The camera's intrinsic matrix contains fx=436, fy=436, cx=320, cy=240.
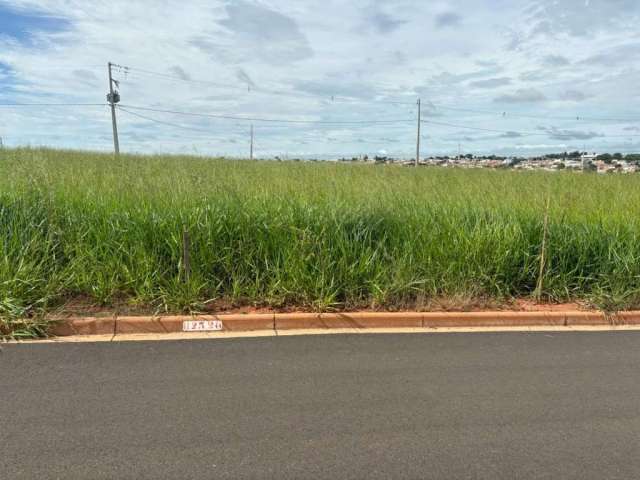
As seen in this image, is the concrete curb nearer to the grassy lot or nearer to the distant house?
the grassy lot

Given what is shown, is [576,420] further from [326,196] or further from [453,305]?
[326,196]

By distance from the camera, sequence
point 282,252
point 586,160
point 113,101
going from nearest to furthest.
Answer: point 282,252
point 586,160
point 113,101

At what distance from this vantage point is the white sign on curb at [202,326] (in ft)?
15.1

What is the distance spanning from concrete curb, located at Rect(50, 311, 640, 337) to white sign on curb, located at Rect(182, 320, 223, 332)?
2 cm

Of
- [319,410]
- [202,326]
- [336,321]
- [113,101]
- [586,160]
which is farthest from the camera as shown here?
[113,101]

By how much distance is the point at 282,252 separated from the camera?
5500mm

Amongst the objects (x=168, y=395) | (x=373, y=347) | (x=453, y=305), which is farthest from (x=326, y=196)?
(x=168, y=395)

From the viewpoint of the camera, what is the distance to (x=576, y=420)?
3.14 meters

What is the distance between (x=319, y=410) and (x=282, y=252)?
2.62 meters

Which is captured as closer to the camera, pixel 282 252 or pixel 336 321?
pixel 336 321

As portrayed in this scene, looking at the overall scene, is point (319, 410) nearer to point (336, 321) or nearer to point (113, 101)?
point (336, 321)

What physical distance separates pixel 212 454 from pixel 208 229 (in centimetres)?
325

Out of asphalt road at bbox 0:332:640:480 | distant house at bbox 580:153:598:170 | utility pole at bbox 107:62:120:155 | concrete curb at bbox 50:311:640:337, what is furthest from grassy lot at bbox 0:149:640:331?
utility pole at bbox 107:62:120:155

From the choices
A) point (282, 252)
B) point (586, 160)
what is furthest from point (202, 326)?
point (586, 160)
